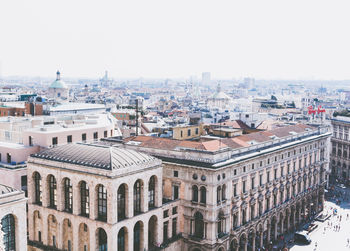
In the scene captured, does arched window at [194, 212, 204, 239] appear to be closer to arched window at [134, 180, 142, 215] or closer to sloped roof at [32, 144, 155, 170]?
arched window at [134, 180, 142, 215]

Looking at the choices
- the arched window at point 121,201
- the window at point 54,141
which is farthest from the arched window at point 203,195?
the window at point 54,141

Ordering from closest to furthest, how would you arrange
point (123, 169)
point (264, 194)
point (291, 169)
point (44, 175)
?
point (123, 169) < point (44, 175) < point (264, 194) < point (291, 169)

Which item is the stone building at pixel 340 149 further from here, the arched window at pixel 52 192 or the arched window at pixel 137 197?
the arched window at pixel 52 192

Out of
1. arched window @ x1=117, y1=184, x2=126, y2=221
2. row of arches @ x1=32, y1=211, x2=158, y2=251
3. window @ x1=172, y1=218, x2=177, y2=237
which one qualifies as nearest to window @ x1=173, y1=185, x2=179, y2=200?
window @ x1=172, y1=218, x2=177, y2=237

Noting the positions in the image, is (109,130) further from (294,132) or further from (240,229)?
(294,132)

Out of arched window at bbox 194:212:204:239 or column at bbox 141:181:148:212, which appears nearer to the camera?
column at bbox 141:181:148:212

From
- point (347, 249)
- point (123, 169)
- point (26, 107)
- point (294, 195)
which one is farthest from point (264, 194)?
point (26, 107)

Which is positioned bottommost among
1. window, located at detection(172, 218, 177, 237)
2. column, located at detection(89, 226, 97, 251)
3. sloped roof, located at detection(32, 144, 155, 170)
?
window, located at detection(172, 218, 177, 237)
